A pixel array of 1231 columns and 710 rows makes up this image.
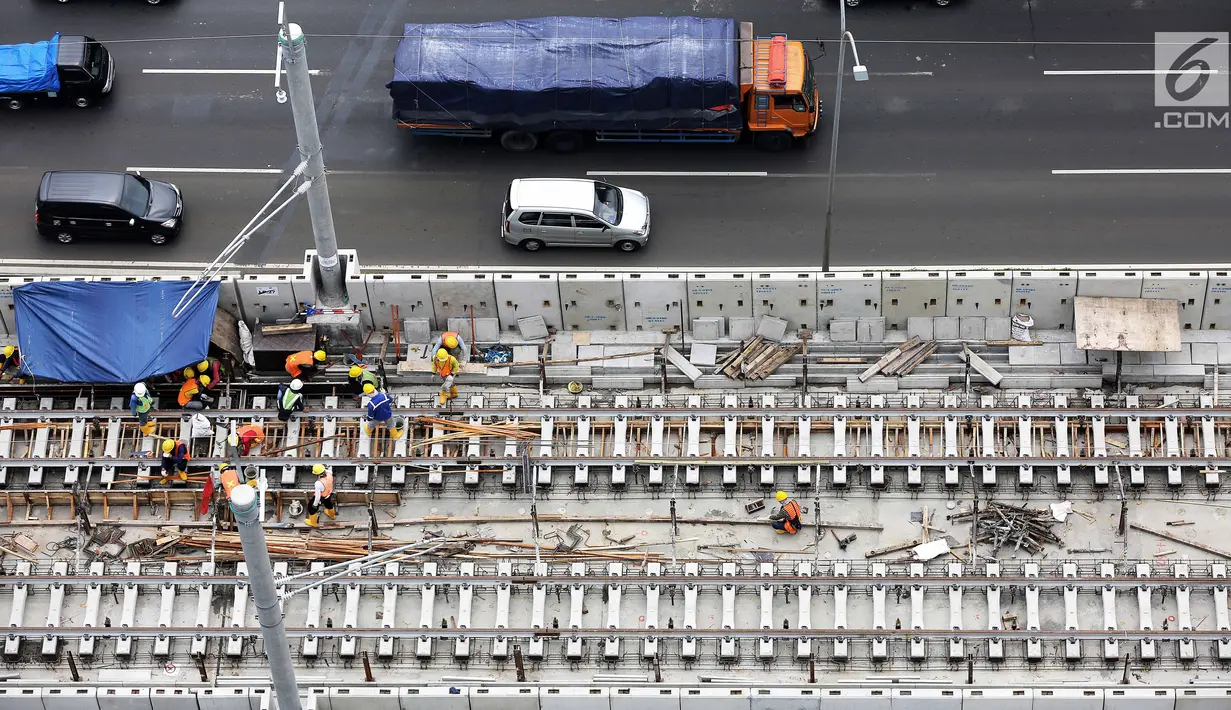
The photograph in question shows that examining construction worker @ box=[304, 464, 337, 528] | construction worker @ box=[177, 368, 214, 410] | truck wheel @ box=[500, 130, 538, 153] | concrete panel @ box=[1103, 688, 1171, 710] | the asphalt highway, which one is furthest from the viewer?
truck wheel @ box=[500, 130, 538, 153]

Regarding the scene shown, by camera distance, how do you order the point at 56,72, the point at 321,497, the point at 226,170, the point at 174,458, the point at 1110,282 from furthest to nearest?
the point at 56,72, the point at 226,170, the point at 1110,282, the point at 174,458, the point at 321,497

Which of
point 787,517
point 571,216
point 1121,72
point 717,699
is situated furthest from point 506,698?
point 1121,72

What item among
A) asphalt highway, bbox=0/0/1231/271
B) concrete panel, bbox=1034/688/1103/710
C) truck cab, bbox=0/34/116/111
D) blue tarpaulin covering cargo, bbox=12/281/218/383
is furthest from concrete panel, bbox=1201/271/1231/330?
truck cab, bbox=0/34/116/111

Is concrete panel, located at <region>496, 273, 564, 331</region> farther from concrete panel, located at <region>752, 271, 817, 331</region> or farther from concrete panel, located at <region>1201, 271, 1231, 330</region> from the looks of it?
concrete panel, located at <region>1201, 271, 1231, 330</region>

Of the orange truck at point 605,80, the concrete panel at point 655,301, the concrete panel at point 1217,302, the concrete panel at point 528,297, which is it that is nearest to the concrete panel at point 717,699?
the concrete panel at point 655,301

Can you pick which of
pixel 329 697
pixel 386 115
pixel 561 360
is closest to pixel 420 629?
pixel 329 697

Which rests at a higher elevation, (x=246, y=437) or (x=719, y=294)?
(x=719, y=294)

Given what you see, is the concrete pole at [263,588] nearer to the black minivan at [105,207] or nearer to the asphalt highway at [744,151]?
the asphalt highway at [744,151]

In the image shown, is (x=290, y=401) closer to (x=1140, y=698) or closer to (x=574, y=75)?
(x=574, y=75)

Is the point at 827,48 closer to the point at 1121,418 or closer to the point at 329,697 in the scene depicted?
the point at 1121,418
